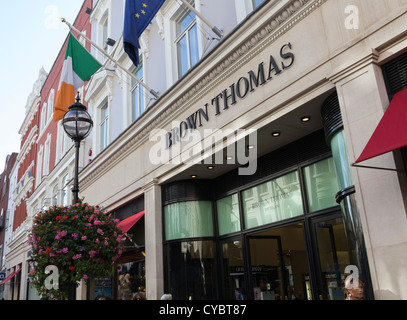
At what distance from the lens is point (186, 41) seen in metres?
11.7

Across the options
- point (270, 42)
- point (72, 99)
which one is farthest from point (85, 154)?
point (270, 42)

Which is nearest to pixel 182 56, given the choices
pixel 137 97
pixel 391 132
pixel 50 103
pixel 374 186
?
pixel 137 97

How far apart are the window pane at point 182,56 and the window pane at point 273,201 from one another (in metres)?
4.07

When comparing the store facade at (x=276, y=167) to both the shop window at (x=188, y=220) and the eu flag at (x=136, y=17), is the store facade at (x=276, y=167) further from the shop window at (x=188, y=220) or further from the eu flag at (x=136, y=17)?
the eu flag at (x=136, y=17)

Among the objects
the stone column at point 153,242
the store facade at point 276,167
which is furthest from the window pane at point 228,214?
the stone column at point 153,242

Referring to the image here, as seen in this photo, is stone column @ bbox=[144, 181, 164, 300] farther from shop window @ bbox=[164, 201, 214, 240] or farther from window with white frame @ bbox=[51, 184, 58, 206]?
window with white frame @ bbox=[51, 184, 58, 206]

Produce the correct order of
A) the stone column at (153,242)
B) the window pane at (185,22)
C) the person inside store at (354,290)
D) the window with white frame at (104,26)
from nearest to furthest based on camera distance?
the person inside store at (354,290) < the stone column at (153,242) < the window pane at (185,22) < the window with white frame at (104,26)

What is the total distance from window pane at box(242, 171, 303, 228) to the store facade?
3cm

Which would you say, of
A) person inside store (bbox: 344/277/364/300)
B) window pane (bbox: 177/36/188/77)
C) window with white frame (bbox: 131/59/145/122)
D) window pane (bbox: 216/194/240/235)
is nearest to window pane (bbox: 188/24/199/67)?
window pane (bbox: 177/36/188/77)

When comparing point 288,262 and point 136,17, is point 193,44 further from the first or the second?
point 288,262

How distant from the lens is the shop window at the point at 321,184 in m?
7.89
